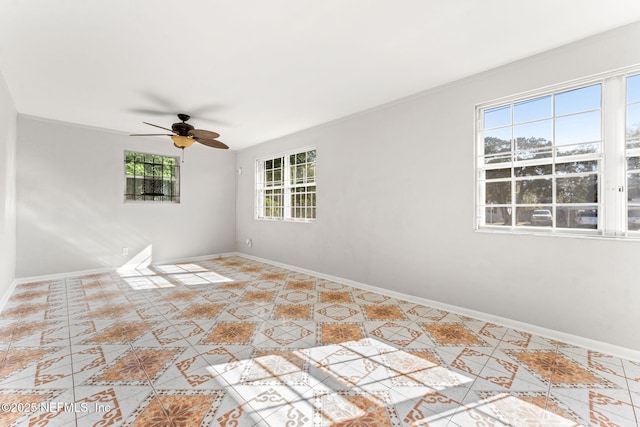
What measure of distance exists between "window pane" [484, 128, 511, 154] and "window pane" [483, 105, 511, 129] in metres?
0.07

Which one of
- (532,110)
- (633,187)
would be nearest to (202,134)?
(532,110)

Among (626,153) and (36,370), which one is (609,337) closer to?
(626,153)

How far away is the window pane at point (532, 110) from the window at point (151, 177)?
6.11 m

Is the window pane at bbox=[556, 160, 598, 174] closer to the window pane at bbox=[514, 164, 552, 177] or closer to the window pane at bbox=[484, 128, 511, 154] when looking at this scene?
the window pane at bbox=[514, 164, 552, 177]

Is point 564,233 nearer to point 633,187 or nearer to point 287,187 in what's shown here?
point 633,187

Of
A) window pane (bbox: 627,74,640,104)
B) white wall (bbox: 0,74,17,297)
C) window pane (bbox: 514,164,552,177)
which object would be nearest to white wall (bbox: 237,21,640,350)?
window pane (bbox: 627,74,640,104)

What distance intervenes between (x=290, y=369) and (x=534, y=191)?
2.83m

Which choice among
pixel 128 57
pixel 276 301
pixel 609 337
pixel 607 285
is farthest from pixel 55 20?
pixel 609 337

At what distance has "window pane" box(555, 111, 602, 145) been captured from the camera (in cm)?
240

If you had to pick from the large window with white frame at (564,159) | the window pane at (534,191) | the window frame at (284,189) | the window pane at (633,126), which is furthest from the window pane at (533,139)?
the window frame at (284,189)

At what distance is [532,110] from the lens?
2.74 m

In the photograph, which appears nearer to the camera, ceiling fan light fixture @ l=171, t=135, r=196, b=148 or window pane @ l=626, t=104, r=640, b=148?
window pane @ l=626, t=104, r=640, b=148

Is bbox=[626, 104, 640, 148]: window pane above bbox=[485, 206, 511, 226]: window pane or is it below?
above

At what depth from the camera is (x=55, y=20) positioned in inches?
85.0
